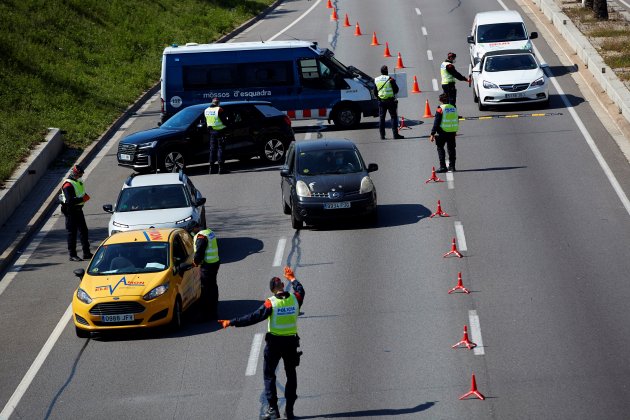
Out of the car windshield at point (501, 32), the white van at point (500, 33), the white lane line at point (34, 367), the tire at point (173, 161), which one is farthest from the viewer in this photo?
the car windshield at point (501, 32)

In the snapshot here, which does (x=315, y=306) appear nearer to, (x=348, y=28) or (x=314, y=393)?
(x=314, y=393)

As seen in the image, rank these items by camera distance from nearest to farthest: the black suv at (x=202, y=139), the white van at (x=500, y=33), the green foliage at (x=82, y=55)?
the black suv at (x=202, y=139) < the green foliage at (x=82, y=55) < the white van at (x=500, y=33)

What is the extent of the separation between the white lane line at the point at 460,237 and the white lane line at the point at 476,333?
3772 millimetres

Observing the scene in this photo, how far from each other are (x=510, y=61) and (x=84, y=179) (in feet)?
40.5

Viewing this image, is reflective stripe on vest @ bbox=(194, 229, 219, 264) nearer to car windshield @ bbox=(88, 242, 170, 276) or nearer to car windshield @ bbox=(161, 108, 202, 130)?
car windshield @ bbox=(88, 242, 170, 276)

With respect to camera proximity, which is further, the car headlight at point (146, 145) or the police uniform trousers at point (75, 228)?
the car headlight at point (146, 145)

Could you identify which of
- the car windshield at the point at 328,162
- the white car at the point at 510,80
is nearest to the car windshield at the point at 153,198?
the car windshield at the point at 328,162

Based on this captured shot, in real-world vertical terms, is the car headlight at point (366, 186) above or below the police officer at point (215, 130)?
above

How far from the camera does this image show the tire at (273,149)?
30.5m

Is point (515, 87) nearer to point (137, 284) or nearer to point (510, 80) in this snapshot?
point (510, 80)

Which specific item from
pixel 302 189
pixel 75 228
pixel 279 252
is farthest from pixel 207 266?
pixel 75 228

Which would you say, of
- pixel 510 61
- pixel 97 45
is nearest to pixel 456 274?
pixel 510 61

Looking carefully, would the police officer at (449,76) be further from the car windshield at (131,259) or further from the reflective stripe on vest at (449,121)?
the car windshield at (131,259)

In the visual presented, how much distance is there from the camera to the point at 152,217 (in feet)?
74.8
